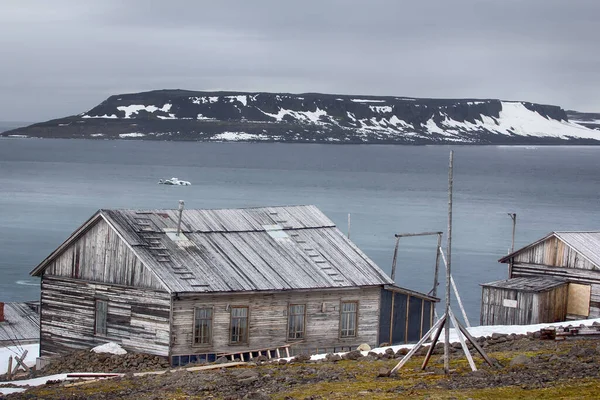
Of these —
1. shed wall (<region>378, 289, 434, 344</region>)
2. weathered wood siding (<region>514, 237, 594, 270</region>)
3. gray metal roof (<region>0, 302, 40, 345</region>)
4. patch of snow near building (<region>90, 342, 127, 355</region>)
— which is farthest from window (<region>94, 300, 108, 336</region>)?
weathered wood siding (<region>514, 237, 594, 270</region>)

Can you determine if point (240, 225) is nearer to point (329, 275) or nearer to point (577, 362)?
point (329, 275)

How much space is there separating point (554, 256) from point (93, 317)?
19275 mm

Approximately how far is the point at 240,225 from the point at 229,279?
4.18m

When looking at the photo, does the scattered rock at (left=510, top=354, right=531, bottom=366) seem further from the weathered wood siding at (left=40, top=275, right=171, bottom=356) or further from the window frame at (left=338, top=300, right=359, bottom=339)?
the weathered wood siding at (left=40, top=275, right=171, bottom=356)

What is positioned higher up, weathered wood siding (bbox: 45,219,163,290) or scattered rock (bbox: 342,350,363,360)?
weathered wood siding (bbox: 45,219,163,290)

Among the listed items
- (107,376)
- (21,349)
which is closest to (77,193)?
(21,349)

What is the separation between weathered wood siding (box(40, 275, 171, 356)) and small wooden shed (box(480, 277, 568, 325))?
1506 cm

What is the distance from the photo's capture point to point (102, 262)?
3325cm

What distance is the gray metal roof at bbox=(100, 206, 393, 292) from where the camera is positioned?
106 ft

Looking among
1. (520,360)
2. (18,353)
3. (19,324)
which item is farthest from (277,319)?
(19,324)

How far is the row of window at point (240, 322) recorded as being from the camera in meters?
31.8

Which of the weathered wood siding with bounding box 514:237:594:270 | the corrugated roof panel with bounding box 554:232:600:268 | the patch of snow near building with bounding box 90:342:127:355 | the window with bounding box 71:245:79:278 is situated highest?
the corrugated roof panel with bounding box 554:232:600:268

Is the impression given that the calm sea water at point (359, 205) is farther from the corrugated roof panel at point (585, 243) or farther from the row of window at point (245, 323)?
the row of window at point (245, 323)

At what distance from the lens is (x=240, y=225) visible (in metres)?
36.4
